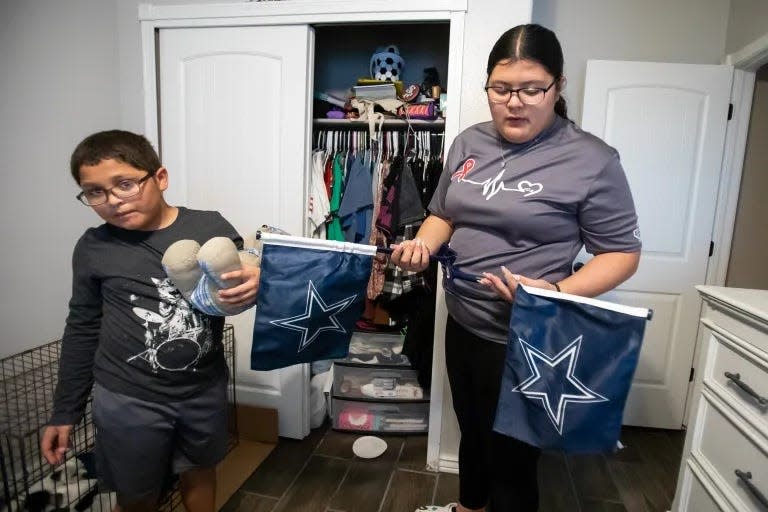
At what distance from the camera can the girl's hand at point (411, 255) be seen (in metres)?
1.12

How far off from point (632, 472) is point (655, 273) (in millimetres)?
981

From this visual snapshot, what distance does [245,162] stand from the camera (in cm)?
204

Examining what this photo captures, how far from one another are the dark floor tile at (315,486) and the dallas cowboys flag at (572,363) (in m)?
1.13

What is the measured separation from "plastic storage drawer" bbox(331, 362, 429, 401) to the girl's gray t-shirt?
3.81 ft

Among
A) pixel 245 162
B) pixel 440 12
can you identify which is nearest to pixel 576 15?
pixel 440 12

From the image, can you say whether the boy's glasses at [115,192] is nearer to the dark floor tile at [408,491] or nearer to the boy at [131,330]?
the boy at [131,330]

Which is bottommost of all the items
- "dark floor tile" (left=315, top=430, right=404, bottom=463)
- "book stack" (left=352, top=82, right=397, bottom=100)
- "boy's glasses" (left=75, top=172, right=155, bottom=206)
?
"dark floor tile" (left=315, top=430, right=404, bottom=463)

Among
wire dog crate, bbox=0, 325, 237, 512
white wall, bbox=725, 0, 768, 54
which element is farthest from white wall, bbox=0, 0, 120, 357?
white wall, bbox=725, 0, 768, 54

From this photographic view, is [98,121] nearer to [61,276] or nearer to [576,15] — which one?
[61,276]

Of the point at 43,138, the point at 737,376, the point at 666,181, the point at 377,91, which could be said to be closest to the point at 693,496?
the point at 737,376

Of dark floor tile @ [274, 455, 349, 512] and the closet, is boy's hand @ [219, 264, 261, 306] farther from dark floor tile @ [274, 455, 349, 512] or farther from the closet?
dark floor tile @ [274, 455, 349, 512]

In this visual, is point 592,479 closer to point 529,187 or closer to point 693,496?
point 693,496

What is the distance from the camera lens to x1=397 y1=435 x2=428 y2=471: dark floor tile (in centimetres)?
202

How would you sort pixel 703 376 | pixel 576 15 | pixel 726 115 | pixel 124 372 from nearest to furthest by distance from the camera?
pixel 124 372
pixel 703 376
pixel 726 115
pixel 576 15
